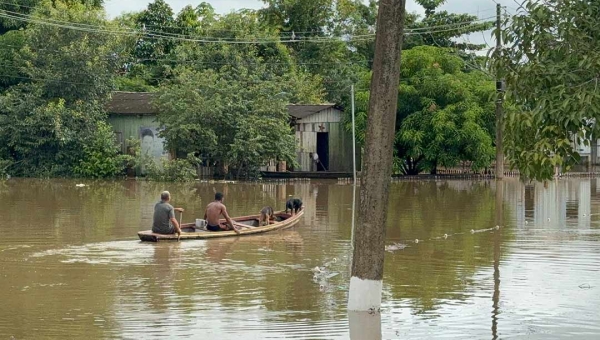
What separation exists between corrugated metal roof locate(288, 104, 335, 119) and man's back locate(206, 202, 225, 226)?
26175 mm

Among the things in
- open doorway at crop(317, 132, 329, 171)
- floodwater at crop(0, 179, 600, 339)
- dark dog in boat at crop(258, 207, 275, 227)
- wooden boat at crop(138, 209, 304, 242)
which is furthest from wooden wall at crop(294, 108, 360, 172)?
dark dog in boat at crop(258, 207, 275, 227)

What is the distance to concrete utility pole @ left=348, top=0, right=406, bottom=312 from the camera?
10.9 m

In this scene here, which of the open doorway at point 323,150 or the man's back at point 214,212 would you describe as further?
the open doorway at point 323,150

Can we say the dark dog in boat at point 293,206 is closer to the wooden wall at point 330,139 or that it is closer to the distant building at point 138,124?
the distant building at point 138,124

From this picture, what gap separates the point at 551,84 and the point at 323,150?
40770mm

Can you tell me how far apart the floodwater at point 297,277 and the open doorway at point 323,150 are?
1958 cm

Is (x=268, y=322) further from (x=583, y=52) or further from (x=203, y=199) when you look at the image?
(x=203, y=199)

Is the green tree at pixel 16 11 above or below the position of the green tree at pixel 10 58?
above

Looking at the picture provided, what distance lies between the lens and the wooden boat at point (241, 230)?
19953 mm

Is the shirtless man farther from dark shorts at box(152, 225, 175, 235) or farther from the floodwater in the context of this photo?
dark shorts at box(152, 225, 175, 235)

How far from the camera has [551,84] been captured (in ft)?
30.6

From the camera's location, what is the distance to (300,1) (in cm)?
6197

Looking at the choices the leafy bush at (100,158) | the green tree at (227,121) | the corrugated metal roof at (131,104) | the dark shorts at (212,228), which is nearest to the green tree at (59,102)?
the leafy bush at (100,158)

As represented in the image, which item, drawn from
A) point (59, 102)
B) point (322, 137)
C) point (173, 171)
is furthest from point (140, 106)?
point (322, 137)
